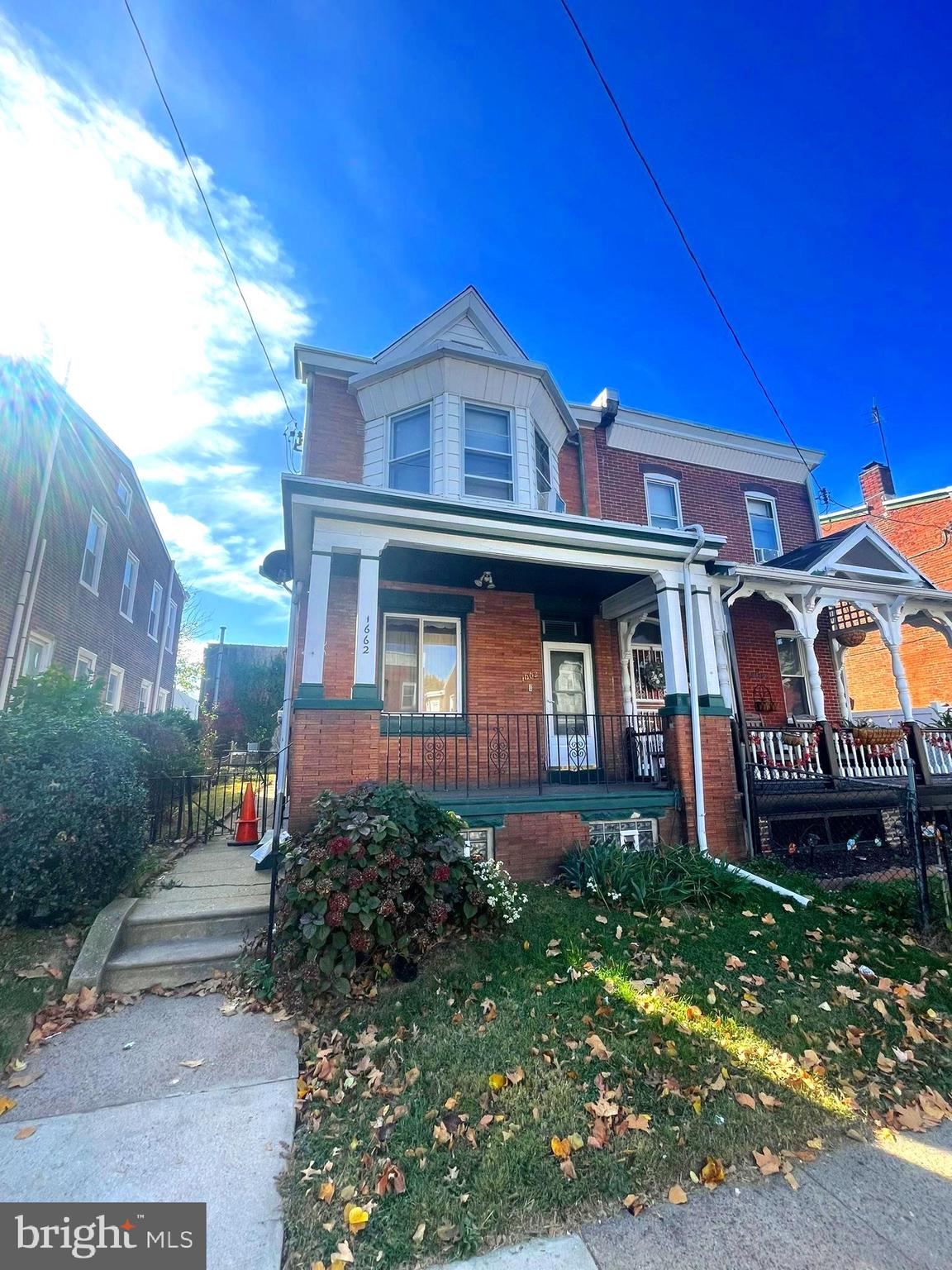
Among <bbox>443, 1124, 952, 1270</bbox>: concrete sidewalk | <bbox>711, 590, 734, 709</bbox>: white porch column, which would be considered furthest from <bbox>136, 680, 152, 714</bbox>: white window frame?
<bbox>443, 1124, 952, 1270</bbox>: concrete sidewalk

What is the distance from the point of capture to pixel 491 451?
27.9 ft

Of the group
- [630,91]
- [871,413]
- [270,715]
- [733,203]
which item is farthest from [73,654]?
[871,413]

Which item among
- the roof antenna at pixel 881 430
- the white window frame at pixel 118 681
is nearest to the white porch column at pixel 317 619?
the white window frame at pixel 118 681

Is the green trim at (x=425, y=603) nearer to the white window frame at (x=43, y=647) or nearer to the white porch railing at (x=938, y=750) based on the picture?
the white porch railing at (x=938, y=750)

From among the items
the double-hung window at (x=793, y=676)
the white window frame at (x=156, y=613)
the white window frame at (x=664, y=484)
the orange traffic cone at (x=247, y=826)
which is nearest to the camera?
the orange traffic cone at (x=247, y=826)

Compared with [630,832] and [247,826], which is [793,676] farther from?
[247,826]

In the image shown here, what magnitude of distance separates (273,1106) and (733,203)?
435 inches

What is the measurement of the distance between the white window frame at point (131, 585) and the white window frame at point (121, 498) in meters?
1.16

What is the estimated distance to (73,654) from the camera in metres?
12.1

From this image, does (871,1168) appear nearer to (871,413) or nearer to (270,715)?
(871,413)

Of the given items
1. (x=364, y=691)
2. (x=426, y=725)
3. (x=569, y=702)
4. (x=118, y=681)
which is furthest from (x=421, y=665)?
(x=118, y=681)

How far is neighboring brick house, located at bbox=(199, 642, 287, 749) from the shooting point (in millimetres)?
22797

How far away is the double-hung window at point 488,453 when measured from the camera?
8.38m

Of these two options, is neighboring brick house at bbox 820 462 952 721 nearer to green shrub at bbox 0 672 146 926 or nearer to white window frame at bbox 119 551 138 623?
green shrub at bbox 0 672 146 926
